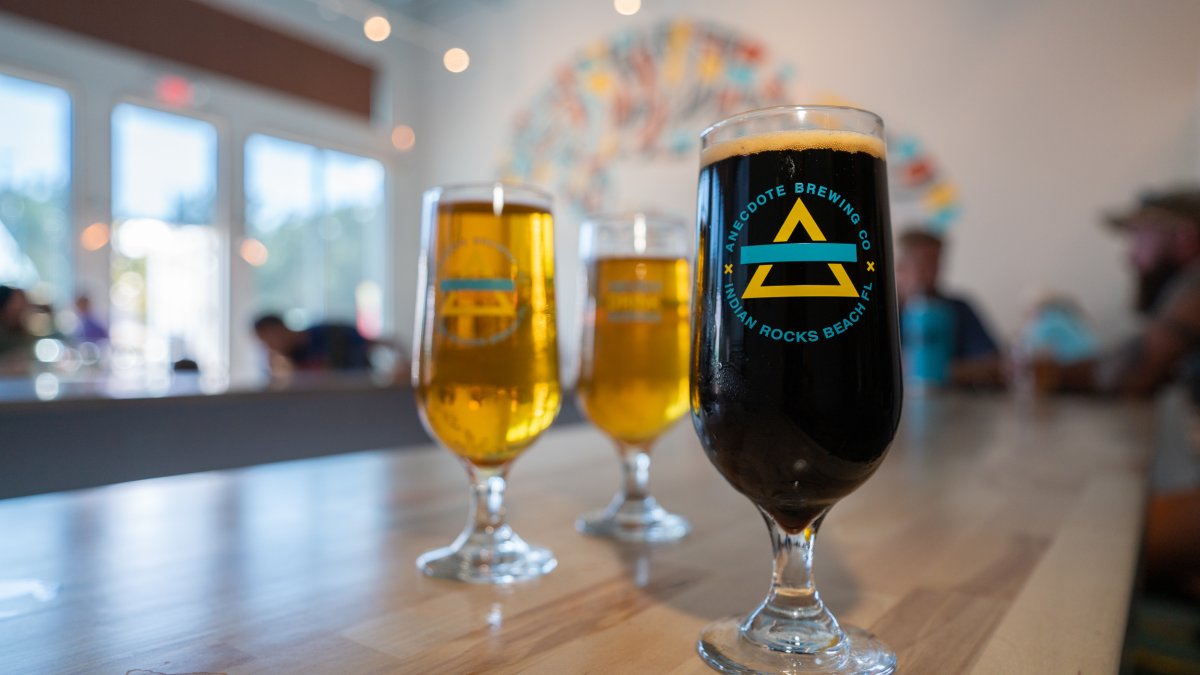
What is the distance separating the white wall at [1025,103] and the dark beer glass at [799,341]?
4.61 meters

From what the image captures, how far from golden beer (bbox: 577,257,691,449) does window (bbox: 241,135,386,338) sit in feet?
23.7

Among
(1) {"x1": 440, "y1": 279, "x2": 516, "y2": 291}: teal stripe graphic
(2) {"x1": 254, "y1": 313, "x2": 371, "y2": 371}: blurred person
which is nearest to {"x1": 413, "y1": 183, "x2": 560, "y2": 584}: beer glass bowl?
(1) {"x1": 440, "y1": 279, "x2": 516, "y2": 291}: teal stripe graphic

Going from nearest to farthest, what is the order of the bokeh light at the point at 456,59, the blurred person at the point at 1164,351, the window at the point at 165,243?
the blurred person at the point at 1164,351, the window at the point at 165,243, the bokeh light at the point at 456,59

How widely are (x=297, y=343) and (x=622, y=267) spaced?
553 cm

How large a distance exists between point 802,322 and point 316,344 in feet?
20.6

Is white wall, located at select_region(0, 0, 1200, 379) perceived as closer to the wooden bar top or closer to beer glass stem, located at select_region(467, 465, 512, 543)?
the wooden bar top

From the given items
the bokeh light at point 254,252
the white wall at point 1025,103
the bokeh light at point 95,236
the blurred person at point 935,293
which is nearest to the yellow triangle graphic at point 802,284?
the blurred person at point 935,293

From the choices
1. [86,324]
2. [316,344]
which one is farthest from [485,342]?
[86,324]

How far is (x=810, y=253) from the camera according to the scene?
0.47 metres

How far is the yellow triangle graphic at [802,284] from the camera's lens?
18.3 inches

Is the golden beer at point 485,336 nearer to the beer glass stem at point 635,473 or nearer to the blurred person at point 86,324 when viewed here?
the beer glass stem at point 635,473

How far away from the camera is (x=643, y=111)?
681 cm

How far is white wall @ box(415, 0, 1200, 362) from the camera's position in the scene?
15.0 feet

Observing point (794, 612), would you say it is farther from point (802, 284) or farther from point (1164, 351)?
point (1164, 351)
